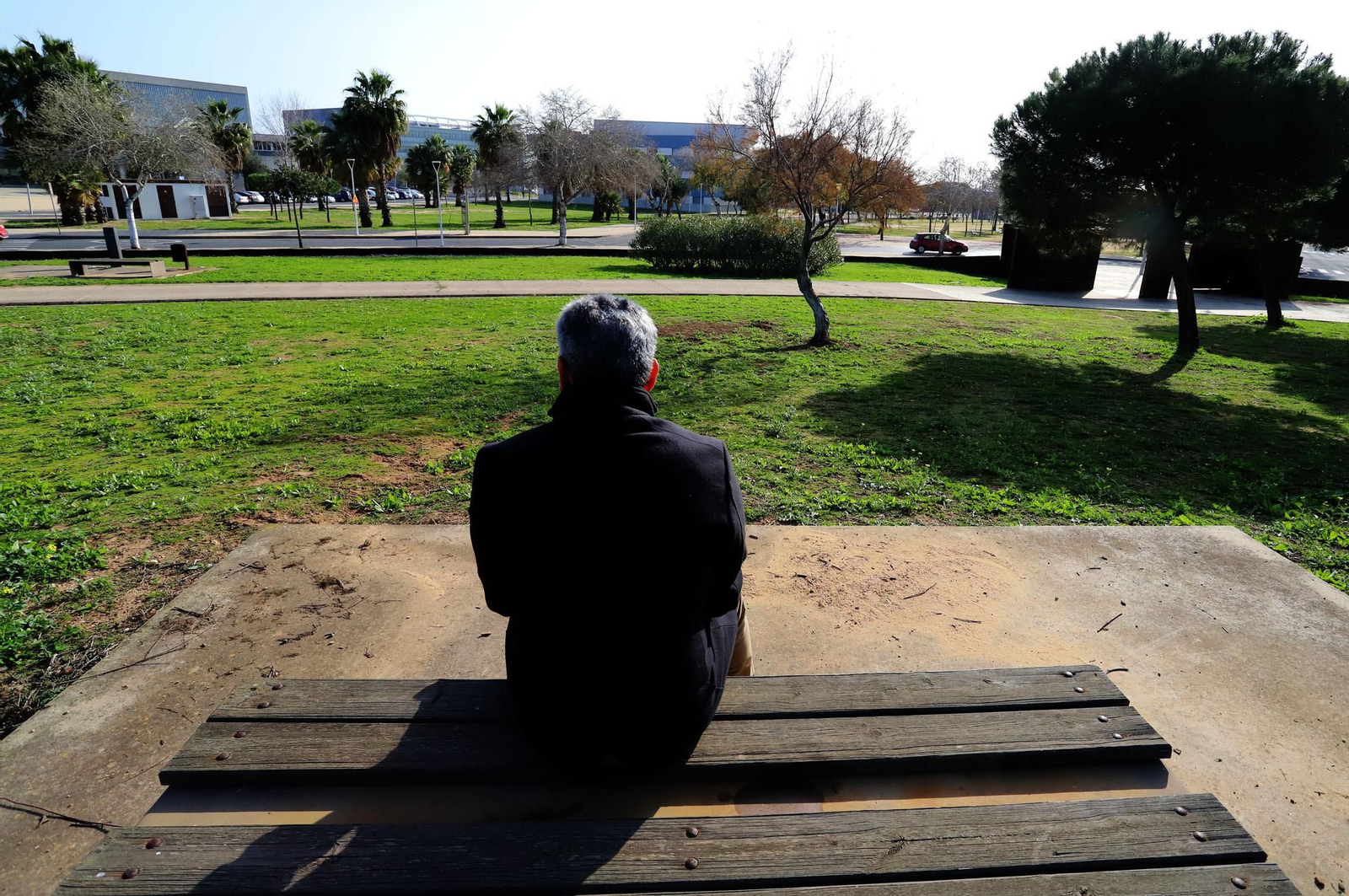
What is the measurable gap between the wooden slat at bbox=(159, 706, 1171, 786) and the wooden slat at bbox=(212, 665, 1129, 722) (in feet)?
0.10

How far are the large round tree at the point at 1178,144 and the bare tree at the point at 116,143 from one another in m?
26.2

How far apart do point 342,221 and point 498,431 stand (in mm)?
48114

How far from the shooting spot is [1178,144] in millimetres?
10555

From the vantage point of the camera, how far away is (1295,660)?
335cm

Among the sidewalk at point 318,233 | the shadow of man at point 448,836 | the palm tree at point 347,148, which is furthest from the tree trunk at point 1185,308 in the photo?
the palm tree at point 347,148

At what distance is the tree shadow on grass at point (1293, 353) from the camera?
392 inches

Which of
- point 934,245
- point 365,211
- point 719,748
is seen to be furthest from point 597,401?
point 365,211

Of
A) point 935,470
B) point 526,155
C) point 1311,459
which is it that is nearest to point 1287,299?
point 1311,459

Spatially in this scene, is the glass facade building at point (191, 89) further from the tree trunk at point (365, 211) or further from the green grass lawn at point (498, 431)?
the green grass lawn at point (498, 431)

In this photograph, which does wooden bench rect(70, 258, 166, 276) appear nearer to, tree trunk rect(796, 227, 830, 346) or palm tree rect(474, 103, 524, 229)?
tree trunk rect(796, 227, 830, 346)

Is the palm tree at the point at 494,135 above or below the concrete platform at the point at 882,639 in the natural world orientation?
above

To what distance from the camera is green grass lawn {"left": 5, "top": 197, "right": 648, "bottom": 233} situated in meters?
40.5

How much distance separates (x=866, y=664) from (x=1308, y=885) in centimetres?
151

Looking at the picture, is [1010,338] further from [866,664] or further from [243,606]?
[243,606]
